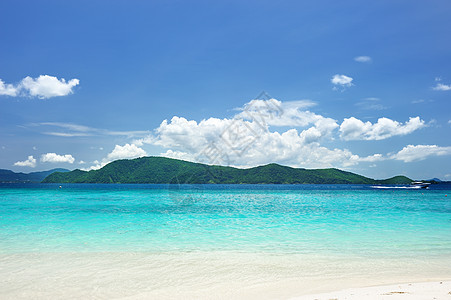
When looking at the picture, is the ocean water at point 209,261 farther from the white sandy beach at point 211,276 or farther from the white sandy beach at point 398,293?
the white sandy beach at point 398,293

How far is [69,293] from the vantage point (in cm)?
714

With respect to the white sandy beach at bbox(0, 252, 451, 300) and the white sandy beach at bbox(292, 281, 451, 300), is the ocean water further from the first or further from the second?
the white sandy beach at bbox(292, 281, 451, 300)

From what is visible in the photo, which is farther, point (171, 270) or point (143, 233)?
point (143, 233)

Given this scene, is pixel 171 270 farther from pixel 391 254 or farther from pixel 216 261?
pixel 391 254

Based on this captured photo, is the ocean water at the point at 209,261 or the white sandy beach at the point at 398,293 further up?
the white sandy beach at the point at 398,293

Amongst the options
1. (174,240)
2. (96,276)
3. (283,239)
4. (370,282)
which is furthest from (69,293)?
(283,239)

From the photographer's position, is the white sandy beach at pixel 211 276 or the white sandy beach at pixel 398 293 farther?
the white sandy beach at pixel 211 276

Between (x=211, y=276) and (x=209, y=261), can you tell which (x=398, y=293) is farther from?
(x=209, y=261)

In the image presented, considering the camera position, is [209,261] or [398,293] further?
[209,261]

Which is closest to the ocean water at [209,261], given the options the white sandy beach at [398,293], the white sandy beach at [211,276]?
the white sandy beach at [211,276]

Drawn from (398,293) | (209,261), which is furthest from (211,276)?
(398,293)

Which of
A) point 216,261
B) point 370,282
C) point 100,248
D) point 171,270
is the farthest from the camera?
point 100,248

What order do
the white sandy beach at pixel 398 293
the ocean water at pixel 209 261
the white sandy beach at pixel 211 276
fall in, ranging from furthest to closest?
1. the ocean water at pixel 209 261
2. the white sandy beach at pixel 211 276
3. the white sandy beach at pixel 398 293

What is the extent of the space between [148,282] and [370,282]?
6.04m
